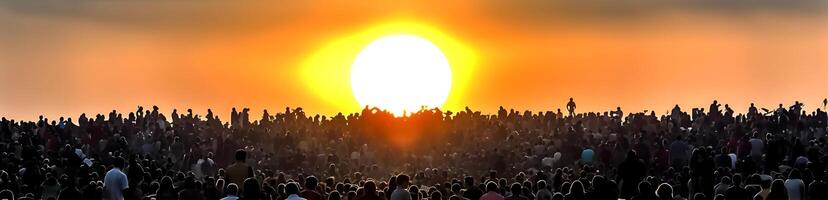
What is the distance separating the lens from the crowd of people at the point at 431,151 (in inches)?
1013

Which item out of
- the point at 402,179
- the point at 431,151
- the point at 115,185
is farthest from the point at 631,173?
the point at 431,151

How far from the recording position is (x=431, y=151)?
4834 centimetres

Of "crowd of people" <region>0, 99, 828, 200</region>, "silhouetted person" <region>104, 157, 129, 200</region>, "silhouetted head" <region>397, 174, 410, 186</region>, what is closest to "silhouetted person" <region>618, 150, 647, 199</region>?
"crowd of people" <region>0, 99, 828, 200</region>

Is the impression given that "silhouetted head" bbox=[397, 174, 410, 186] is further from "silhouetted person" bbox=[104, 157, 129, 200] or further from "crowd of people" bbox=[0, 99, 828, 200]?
"silhouetted person" bbox=[104, 157, 129, 200]

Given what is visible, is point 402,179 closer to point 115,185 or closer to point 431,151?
point 115,185

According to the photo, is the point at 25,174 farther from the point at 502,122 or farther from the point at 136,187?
the point at 502,122

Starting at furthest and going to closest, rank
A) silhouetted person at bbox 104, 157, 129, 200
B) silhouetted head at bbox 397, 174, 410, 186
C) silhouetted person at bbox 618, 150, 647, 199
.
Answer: silhouetted person at bbox 618, 150, 647, 199, silhouetted person at bbox 104, 157, 129, 200, silhouetted head at bbox 397, 174, 410, 186

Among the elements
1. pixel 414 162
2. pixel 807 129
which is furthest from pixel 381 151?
pixel 807 129

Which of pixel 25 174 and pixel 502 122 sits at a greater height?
pixel 502 122

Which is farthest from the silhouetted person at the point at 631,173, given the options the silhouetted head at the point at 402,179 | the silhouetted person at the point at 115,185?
the silhouetted person at the point at 115,185

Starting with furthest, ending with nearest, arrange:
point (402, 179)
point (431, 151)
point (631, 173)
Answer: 1. point (431, 151)
2. point (631, 173)
3. point (402, 179)

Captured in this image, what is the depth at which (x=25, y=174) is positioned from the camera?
85.3 feet

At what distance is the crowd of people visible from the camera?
1013 inches

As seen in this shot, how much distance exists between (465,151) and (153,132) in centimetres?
1123
